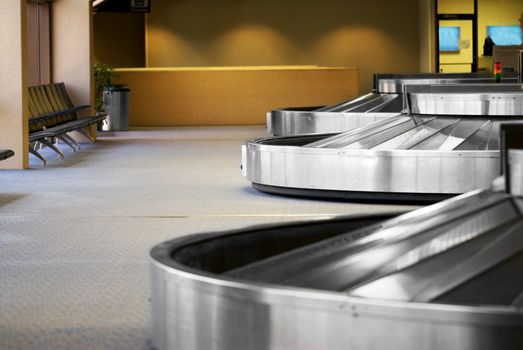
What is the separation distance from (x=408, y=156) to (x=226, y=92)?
15.6 metres

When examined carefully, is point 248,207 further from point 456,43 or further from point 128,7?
point 456,43

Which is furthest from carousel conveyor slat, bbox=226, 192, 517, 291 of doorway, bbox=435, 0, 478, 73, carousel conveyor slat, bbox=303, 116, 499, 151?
doorway, bbox=435, 0, 478, 73

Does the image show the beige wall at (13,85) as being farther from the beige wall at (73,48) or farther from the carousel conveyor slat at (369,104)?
the beige wall at (73,48)

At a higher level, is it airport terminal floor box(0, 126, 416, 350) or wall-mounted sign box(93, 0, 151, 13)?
wall-mounted sign box(93, 0, 151, 13)

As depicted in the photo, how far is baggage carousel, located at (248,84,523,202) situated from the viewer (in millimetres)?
9250

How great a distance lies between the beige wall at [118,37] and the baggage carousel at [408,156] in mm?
19897

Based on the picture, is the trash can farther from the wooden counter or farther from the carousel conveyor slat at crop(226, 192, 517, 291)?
the carousel conveyor slat at crop(226, 192, 517, 291)

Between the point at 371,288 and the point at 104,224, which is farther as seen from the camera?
the point at 104,224

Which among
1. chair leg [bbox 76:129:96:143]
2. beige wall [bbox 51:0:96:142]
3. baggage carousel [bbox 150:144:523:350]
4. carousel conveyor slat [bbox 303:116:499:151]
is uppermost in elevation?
beige wall [bbox 51:0:96:142]

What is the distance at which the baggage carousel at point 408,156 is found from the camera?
925 centimetres

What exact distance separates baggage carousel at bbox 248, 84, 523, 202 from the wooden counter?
13.6 m

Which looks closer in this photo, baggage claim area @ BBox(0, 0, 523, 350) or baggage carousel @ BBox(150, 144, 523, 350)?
baggage carousel @ BBox(150, 144, 523, 350)

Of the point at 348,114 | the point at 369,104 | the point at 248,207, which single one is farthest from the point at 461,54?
the point at 248,207

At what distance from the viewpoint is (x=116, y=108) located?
71.7 feet
